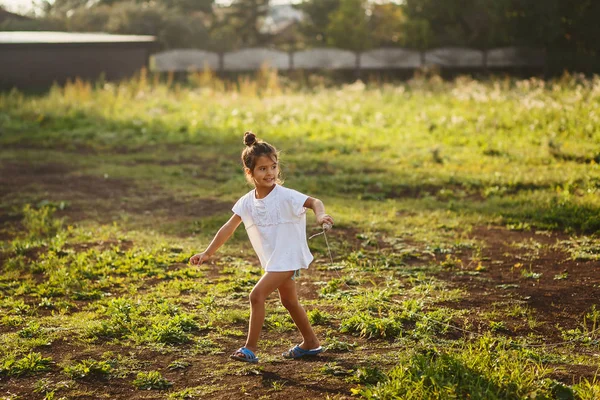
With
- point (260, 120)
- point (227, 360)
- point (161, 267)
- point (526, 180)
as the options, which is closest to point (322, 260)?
point (161, 267)

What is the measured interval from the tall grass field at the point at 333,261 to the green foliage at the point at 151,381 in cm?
1

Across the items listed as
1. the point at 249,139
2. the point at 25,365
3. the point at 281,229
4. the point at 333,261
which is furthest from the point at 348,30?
the point at 25,365

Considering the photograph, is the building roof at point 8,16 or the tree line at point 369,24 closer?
the tree line at point 369,24

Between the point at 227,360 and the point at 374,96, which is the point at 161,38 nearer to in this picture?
the point at 374,96

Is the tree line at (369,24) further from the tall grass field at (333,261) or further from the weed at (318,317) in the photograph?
the weed at (318,317)

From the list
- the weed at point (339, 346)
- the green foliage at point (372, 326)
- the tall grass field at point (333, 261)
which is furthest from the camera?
the green foliage at point (372, 326)

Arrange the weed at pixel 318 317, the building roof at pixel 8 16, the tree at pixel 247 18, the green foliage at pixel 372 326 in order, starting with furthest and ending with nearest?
the tree at pixel 247 18, the building roof at pixel 8 16, the weed at pixel 318 317, the green foliage at pixel 372 326

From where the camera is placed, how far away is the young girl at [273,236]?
15.3 ft

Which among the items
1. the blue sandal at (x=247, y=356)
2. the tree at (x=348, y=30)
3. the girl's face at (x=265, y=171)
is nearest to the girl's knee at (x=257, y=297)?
the blue sandal at (x=247, y=356)

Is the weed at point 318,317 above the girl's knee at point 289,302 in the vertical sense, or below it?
below

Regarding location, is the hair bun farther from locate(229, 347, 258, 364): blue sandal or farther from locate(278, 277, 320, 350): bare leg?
locate(229, 347, 258, 364): blue sandal

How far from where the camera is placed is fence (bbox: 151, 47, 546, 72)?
31891 mm

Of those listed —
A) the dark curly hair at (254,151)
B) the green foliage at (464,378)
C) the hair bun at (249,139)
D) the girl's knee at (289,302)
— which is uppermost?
the hair bun at (249,139)

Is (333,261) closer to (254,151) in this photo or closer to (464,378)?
(254,151)
